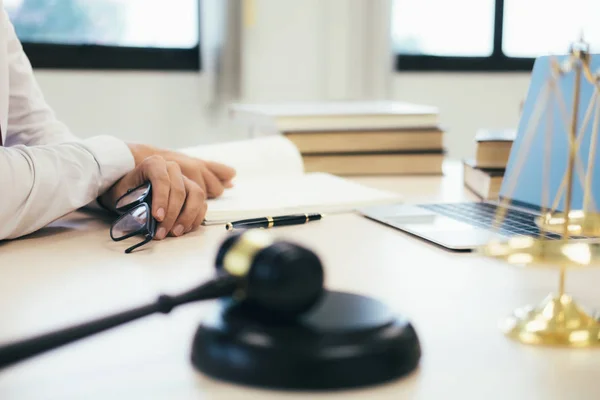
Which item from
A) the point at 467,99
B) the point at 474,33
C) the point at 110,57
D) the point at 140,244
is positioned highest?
the point at 474,33

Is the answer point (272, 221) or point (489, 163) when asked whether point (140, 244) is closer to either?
point (272, 221)

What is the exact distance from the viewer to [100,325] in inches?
14.8

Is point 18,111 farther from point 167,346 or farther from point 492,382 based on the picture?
point 492,382

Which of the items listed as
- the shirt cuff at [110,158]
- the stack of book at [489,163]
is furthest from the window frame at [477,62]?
the shirt cuff at [110,158]

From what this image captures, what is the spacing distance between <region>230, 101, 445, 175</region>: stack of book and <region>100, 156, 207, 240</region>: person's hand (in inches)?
21.6

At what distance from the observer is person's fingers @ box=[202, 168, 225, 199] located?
92cm

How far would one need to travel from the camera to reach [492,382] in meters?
0.37

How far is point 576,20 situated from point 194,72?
1885 millimetres

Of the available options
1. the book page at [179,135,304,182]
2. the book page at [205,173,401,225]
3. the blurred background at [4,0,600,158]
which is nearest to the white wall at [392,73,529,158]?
the blurred background at [4,0,600,158]

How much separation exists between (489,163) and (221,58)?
1764 millimetres

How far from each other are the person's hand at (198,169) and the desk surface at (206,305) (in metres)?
0.11

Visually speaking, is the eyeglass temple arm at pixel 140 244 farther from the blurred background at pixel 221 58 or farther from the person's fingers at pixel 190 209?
the blurred background at pixel 221 58

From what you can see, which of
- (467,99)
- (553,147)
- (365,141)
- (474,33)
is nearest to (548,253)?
(553,147)

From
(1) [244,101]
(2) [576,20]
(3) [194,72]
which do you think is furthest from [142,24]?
(2) [576,20]
